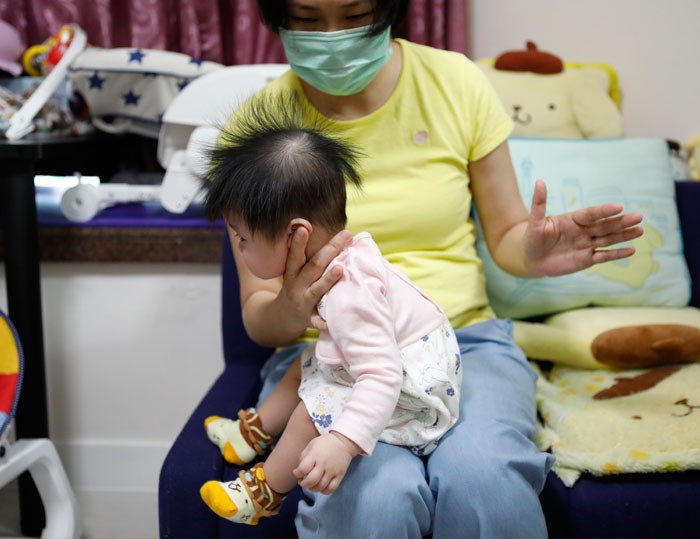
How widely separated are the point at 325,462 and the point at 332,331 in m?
0.16

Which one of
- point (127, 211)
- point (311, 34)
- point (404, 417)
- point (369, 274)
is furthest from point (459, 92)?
point (127, 211)

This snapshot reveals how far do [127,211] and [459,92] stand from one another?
89 cm

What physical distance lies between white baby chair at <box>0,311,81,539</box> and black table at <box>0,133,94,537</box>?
66mm

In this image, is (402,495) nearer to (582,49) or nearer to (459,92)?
(459,92)

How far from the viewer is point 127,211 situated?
1729 millimetres

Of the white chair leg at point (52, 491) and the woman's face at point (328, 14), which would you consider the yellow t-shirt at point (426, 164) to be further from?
the white chair leg at point (52, 491)

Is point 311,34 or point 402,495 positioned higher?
point 311,34

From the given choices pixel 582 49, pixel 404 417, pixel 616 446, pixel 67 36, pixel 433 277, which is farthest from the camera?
pixel 582 49

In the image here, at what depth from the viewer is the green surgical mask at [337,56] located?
3.56 feet

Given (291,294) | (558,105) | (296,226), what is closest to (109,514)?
(291,294)

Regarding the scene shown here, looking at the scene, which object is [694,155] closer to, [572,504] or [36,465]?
[572,504]

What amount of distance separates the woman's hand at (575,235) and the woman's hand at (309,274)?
1.00ft

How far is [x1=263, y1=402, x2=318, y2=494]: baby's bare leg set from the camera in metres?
0.95

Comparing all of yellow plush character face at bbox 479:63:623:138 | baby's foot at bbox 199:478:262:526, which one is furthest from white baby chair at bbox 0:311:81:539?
yellow plush character face at bbox 479:63:623:138
